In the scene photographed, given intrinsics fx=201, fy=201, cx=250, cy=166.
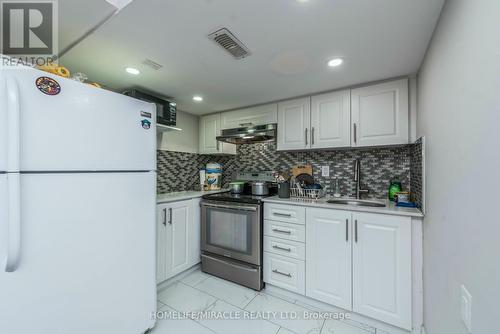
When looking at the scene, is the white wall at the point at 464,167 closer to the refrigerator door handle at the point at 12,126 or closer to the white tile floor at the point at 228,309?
the white tile floor at the point at 228,309

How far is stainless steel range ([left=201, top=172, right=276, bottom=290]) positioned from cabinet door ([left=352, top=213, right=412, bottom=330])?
891 mm

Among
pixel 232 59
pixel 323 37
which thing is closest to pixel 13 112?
pixel 232 59

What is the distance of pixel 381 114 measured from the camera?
1.87 meters

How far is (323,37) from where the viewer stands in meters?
1.29

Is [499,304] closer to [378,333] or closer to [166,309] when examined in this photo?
[378,333]

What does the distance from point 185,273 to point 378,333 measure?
1898 mm

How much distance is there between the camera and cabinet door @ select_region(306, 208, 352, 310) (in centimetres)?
167

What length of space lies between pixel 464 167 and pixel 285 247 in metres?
1.48

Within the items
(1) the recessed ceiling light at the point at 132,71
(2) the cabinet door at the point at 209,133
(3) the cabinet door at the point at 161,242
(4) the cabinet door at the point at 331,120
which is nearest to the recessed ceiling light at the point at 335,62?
(4) the cabinet door at the point at 331,120

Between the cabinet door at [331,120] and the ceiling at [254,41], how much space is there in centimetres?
13

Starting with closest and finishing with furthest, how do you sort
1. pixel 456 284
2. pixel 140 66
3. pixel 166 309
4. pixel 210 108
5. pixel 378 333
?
pixel 456 284
pixel 378 333
pixel 140 66
pixel 166 309
pixel 210 108

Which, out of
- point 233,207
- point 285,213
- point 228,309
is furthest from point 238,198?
point 228,309

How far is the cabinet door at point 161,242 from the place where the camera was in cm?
198

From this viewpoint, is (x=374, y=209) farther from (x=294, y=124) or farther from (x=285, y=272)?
(x=294, y=124)
